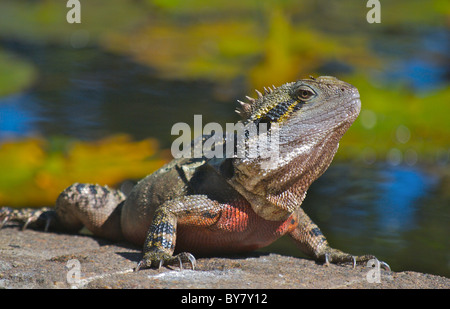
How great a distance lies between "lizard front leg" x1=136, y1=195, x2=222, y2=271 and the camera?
5.77 metres

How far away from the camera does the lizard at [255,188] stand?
567cm

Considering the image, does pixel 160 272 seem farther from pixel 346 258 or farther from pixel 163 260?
pixel 346 258

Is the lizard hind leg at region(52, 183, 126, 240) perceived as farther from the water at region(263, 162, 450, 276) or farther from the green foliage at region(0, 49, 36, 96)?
the green foliage at region(0, 49, 36, 96)

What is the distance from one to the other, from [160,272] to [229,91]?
342 inches

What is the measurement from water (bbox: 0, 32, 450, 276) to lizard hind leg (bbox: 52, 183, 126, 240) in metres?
2.18

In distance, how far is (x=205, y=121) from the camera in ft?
39.1

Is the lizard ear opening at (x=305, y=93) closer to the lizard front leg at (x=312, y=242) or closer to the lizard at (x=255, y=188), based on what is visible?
the lizard at (x=255, y=188)

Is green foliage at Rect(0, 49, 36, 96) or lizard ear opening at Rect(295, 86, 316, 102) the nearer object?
lizard ear opening at Rect(295, 86, 316, 102)

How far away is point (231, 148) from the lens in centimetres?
594

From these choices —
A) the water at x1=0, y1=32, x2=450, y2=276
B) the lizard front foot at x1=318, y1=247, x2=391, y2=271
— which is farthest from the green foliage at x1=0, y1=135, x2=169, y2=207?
the lizard front foot at x1=318, y1=247, x2=391, y2=271

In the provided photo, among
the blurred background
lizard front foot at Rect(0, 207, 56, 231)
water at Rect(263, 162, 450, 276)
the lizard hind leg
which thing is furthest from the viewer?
the blurred background

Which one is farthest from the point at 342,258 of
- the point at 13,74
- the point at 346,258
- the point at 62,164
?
the point at 13,74

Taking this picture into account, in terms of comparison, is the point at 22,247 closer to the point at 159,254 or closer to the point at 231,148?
the point at 159,254
